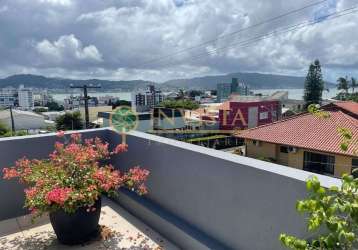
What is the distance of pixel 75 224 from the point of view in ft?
8.53

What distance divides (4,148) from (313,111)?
123 inches

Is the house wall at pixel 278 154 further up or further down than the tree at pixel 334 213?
further down

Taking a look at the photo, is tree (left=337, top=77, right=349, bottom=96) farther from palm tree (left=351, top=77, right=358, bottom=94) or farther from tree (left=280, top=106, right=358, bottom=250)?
tree (left=280, top=106, right=358, bottom=250)

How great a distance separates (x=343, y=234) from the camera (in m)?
0.98

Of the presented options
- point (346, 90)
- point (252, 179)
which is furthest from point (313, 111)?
point (346, 90)

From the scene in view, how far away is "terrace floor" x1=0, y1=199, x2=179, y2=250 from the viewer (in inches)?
107

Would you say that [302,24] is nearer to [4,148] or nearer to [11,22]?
[11,22]

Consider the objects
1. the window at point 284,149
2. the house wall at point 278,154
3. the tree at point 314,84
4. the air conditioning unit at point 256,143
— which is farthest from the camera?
the tree at point 314,84

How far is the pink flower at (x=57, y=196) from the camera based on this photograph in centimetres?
231

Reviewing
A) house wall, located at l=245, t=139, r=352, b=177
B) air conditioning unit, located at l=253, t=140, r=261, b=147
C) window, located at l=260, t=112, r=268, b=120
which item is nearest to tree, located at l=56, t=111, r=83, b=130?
window, located at l=260, t=112, r=268, b=120

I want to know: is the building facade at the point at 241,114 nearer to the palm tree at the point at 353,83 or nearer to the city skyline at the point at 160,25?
the city skyline at the point at 160,25

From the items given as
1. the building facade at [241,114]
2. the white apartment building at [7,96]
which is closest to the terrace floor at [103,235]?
the building facade at [241,114]

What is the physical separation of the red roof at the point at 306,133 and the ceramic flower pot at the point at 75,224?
1319cm

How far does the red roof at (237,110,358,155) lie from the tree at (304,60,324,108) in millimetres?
27357
